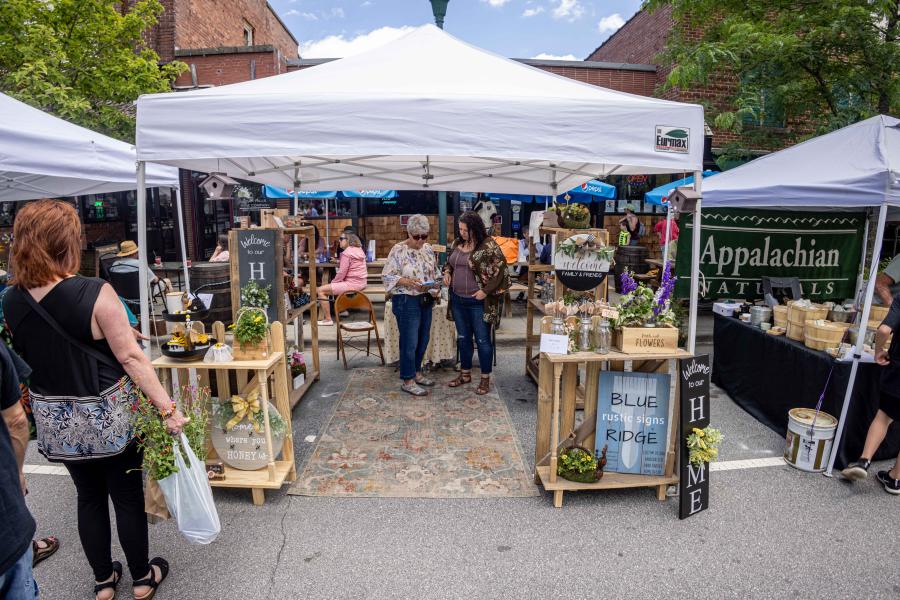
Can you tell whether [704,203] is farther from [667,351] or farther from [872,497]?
[872,497]

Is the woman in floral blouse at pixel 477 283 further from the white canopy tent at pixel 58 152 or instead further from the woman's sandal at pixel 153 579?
the woman's sandal at pixel 153 579

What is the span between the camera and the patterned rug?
3.60 metres

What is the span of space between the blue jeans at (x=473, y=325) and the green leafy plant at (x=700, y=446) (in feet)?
7.46

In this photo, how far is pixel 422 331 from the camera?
17.4ft

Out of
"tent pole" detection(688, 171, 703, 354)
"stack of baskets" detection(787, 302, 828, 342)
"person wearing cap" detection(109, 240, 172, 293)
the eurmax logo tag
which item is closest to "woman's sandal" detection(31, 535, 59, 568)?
"tent pole" detection(688, 171, 703, 354)

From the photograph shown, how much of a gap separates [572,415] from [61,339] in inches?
113

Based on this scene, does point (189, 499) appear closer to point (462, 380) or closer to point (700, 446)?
point (700, 446)

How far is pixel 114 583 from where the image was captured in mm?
2598

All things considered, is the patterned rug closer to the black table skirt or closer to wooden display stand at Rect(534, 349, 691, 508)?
wooden display stand at Rect(534, 349, 691, 508)

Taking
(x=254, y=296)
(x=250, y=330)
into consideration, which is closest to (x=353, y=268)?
(x=254, y=296)

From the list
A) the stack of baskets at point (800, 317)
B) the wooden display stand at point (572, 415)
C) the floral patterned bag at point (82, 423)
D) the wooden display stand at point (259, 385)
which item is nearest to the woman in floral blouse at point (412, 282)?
the wooden display stand at point (259, 385)

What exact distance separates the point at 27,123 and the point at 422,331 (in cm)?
357

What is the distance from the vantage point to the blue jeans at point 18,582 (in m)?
1.62

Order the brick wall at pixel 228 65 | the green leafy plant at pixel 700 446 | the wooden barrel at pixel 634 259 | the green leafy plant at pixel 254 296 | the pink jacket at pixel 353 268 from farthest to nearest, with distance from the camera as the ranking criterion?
the brick wall at pixel 228 65 < the wooden barrel at pixel 634 259 < the pink jacket at pixel 353 268 < the green leafy plant at pixel 254 296 < the green leafy plant at pixel 700 446
